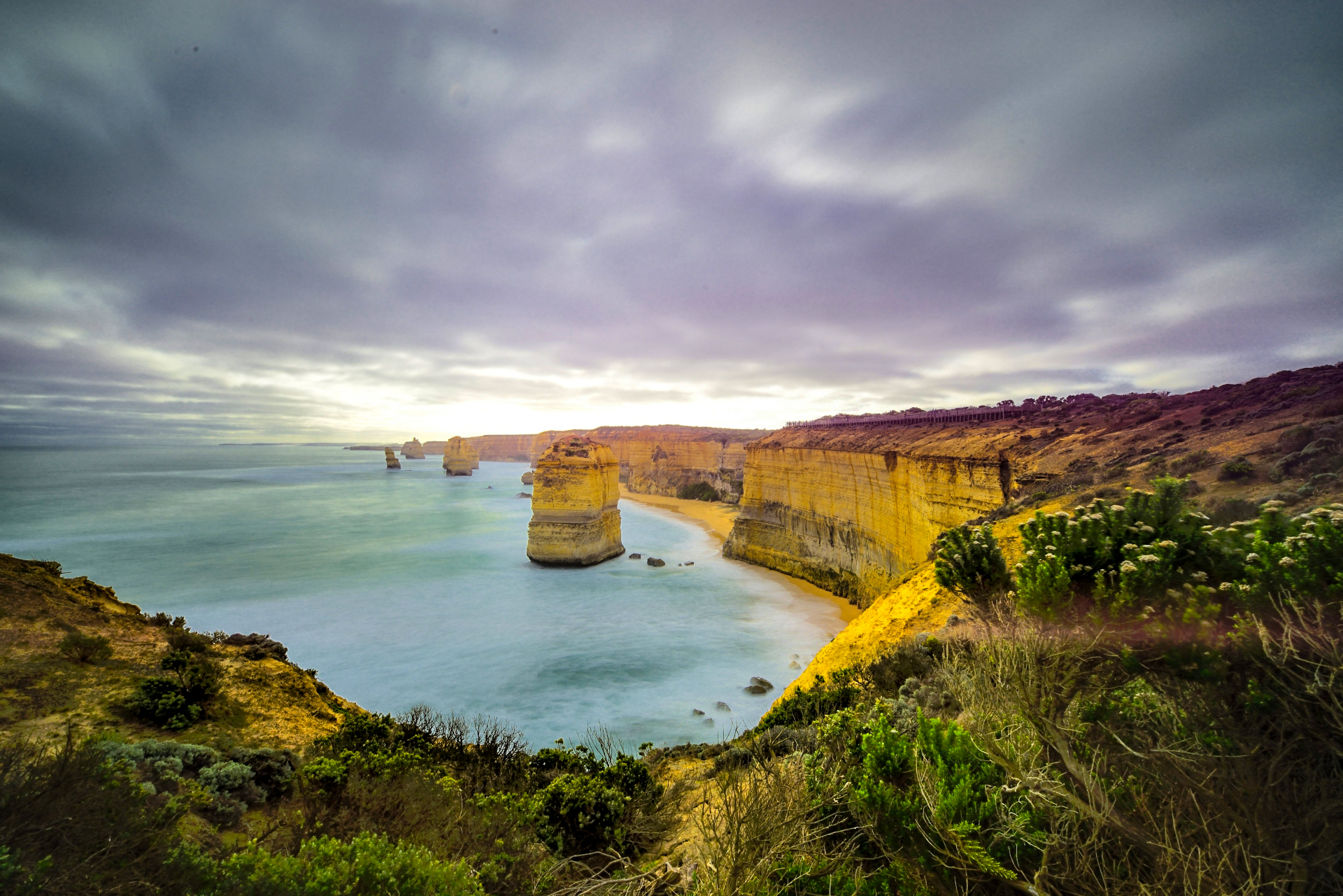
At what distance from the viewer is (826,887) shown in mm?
3246

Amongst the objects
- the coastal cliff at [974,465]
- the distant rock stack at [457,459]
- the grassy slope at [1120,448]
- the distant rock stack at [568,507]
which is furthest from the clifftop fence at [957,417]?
the distant rock stack at [457,459]

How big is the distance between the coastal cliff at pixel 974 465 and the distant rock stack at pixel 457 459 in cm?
8629

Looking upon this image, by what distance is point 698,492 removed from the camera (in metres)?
61.8

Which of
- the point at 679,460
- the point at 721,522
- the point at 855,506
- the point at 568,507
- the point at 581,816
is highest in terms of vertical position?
the point at 679,460

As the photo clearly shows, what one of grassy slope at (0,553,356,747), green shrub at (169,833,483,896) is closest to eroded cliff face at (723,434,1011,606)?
green shrub at (169,833,483,896)

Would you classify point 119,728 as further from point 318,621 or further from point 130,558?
point 130,558

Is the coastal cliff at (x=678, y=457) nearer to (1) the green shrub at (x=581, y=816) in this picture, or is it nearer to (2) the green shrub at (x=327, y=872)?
(1) the green shrub at (x=581, y=816)

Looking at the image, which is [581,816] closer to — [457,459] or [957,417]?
[957,417]

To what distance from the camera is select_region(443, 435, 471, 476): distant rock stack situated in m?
102

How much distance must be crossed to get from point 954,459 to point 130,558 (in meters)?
50.0

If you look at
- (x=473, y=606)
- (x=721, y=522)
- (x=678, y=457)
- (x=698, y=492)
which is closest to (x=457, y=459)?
(x=678, y=457)

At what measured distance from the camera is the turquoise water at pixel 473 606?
14.6 meters

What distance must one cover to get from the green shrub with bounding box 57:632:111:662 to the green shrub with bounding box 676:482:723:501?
54324mm

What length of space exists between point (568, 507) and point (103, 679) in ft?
72.2
